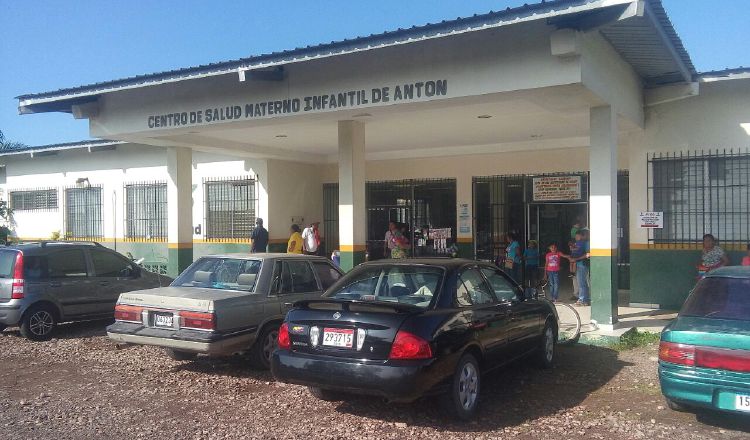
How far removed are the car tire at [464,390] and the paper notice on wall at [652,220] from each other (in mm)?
6813

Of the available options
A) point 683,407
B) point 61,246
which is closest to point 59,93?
point 61,246

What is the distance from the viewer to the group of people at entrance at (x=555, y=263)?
39.7 feet

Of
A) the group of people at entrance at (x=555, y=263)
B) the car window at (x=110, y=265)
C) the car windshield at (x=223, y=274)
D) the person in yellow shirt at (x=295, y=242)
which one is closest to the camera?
the car windshield at (x=223, y=274)

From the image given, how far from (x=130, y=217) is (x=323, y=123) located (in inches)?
374

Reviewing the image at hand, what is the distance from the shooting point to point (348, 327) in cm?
550

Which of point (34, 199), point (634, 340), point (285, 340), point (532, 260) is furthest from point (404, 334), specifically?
point (34, 199)

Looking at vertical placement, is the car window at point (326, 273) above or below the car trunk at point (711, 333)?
above

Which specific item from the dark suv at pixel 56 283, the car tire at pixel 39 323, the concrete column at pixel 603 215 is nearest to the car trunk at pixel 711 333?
the concrete column at pixel 603 215

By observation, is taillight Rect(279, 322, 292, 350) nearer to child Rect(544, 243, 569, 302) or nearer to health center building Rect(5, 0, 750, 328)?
health center building Rect(5, 0, 750, 328)

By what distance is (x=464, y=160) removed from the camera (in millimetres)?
15773

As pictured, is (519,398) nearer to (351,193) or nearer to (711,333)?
(711,333)

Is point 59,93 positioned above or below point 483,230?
above

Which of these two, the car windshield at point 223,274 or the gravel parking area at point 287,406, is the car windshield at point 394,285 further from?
the car windshield at point 223,274

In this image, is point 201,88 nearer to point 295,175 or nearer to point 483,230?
point 295,175
